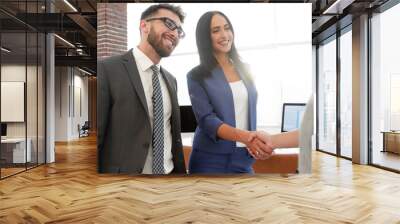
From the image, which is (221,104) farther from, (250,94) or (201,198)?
(201,198)

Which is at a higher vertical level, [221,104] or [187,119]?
[221,104]

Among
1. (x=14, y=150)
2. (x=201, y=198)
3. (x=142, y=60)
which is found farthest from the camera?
(x=14, y=150)

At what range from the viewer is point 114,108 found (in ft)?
19.3

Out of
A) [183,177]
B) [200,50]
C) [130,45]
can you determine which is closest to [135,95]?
[130,45]

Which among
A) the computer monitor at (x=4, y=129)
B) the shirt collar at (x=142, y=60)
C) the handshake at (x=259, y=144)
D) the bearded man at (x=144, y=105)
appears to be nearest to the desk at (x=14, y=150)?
the computer monitor at (x=4, y=129)

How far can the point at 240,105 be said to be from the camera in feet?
19.4

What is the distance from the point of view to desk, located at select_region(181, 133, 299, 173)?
5.92 meters

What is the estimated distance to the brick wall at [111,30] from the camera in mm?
5957

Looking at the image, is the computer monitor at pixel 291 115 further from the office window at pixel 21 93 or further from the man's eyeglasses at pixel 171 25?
the office window at pixel 21 93

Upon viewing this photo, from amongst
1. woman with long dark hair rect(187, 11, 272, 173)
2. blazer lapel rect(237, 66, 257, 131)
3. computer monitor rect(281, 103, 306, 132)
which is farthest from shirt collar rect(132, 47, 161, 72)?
computer monitor rect(281, 103, 306, 132)

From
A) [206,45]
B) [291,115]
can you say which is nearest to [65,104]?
[206,45]

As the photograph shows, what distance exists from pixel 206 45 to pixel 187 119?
45.6 inches

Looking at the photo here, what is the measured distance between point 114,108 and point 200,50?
1.56 metres

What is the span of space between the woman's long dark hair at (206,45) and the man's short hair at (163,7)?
1.00ft
